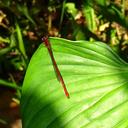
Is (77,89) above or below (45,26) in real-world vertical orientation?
above

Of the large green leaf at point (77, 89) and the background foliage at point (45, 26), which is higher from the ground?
the large green leaf at point (77, 89)

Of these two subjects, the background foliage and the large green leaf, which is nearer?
the large green leaf

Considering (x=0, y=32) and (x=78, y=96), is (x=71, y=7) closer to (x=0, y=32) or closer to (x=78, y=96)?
(x=0, y=32)

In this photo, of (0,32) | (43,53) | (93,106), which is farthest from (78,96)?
(0,32)

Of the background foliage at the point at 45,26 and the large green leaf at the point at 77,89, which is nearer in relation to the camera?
the large green leaf at the point at 77,89
